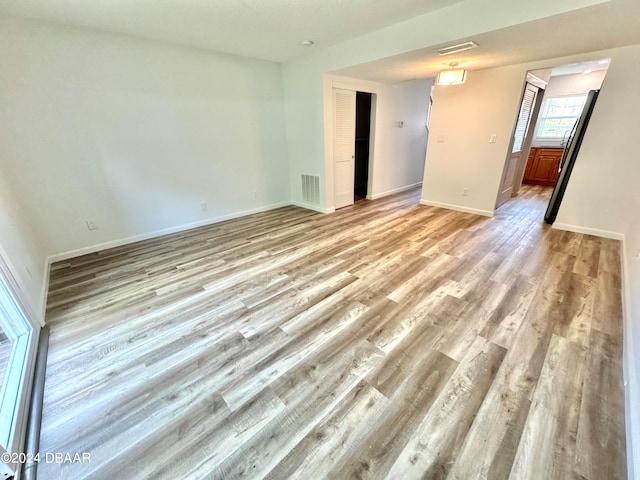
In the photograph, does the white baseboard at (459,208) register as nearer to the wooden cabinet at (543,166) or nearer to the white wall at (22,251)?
the wooden cabinet at (543,166)

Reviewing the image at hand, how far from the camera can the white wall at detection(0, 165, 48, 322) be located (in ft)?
6.21

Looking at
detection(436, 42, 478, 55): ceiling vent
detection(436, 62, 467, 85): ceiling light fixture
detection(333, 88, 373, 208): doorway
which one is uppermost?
detection(436, 42, 478, 55): ceiling vent

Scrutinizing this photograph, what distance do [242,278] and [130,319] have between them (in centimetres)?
96

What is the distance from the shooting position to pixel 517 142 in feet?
14.6

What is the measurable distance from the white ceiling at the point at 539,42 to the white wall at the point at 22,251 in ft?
13.0

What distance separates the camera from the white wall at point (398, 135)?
5105 mm

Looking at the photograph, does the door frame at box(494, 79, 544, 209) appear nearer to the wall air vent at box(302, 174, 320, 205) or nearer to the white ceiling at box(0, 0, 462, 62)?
the white ceiling at box(0, 0, 462, 62)

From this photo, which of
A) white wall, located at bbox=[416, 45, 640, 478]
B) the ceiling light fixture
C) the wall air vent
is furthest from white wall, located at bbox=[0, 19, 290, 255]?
white wall, located at bbox=[416, 45, 640, 478]

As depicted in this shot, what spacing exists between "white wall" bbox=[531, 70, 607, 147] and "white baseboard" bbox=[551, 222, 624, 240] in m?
2.98

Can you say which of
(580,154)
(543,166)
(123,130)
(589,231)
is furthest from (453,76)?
(543,166)

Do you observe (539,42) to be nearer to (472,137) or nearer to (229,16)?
(472,137)

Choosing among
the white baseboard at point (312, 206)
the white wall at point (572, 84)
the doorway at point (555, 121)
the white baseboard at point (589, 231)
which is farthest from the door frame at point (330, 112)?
the white wall at point (572, 84)

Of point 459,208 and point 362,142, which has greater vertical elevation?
point 362,142

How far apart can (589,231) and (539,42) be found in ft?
8.40
